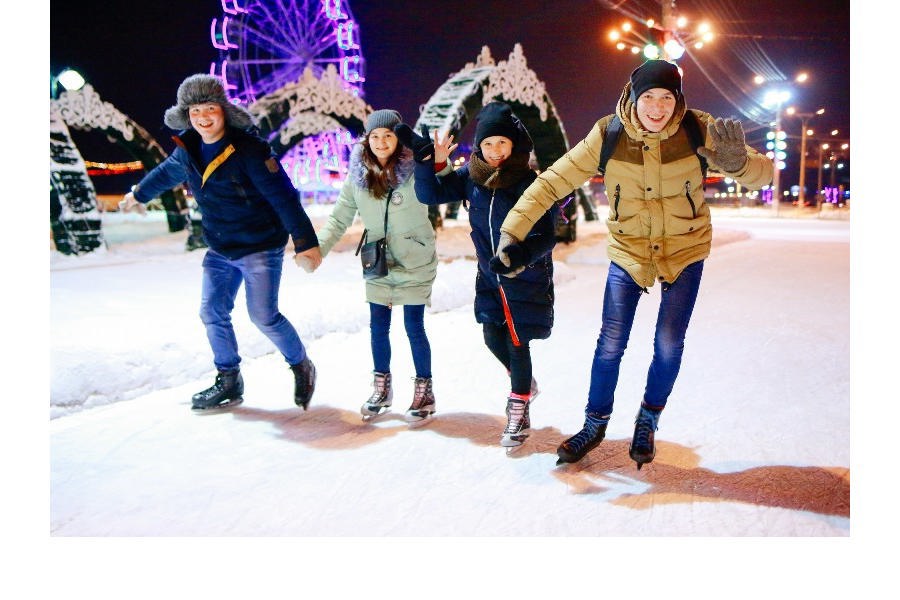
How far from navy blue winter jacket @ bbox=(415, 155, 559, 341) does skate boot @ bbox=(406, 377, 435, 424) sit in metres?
0.47

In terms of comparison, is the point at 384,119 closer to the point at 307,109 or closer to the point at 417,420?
the point at 417,420

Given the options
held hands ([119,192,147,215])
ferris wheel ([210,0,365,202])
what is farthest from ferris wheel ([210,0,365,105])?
held hands ([119,192,147,215])

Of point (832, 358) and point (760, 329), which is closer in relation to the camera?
point (832, 358)

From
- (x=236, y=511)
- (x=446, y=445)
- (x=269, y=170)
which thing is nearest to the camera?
(x=236, y=511)

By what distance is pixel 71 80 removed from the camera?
9797 millimetres

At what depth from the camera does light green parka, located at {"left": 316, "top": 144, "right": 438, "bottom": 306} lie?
10.1 ft

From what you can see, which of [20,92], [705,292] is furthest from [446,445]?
[705,292]

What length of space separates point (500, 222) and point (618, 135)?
1.92 feet

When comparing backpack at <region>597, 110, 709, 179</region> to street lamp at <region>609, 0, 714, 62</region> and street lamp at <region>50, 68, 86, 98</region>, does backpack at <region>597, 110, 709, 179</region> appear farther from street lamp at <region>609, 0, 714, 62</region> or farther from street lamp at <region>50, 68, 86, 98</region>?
street lamp at <region>50, 68, 86, 98</region>

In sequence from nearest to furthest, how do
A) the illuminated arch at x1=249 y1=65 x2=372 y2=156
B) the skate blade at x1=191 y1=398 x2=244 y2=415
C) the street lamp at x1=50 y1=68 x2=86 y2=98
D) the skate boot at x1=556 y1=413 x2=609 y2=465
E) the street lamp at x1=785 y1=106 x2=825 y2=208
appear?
the skate boot at x1=556 y1=413 x2=609 y2=465 < the skate blade at x1=191 y1=398 x2=244 y2=415 < the street lamp at x1=785 y1=106 x2=825 y2=208 < the street lamp at x1=50 y1=68 x2=86 y2=98 < the illuminated arch at x1=249 y1=65 x2=372 y2=156

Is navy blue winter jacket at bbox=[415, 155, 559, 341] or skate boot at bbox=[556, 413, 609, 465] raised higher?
navy blue winter jacket at bbox=[415, 155, 559, 341]

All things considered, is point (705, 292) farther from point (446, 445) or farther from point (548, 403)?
point (446, 445)

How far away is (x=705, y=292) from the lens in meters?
6.30

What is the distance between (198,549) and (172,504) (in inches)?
9.2
